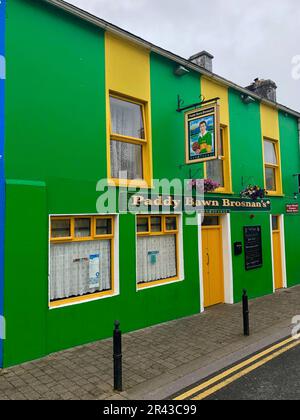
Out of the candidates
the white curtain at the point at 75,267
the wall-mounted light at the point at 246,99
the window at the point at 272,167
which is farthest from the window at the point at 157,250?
the window at the point at 272,167

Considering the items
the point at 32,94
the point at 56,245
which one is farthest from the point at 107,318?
the point at 32,94

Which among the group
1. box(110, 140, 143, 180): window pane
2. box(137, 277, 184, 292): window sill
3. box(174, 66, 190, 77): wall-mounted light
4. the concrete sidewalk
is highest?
box(174, 66, 190, 77): wall-mounted light

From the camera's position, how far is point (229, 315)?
30.2ft

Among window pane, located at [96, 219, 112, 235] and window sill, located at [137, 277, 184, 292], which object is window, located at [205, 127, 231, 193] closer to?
window sill, located at [137, 277, 184, 292]

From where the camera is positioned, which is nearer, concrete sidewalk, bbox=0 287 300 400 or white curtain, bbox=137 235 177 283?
concrete sidewalk, bbox=0 287 300 400

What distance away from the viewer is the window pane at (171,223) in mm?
9225

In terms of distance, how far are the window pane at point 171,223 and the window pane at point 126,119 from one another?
2.30 meters

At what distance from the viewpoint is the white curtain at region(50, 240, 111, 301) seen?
22.6ft

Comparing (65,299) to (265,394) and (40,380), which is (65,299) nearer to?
(40,380)

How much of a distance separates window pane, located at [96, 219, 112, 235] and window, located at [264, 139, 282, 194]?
7351 mm

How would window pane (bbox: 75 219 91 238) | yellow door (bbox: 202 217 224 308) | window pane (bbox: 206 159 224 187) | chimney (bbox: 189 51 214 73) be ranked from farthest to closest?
chimney (bbox: 189 51 214 73) < window pane (bbox: 206 159 224 187) < yellow door (bbox: 202 217 224 308) < window pane (bbox: 75 219 91 238)

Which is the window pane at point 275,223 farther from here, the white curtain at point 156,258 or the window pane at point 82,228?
the window pane at point 82,228

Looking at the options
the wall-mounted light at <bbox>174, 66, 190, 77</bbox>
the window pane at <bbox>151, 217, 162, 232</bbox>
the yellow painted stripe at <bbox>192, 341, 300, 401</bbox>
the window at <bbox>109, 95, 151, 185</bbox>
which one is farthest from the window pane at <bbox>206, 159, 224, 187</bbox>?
the yellow painted stripe at <bbox>192, 341, 300, 401</bbox>
